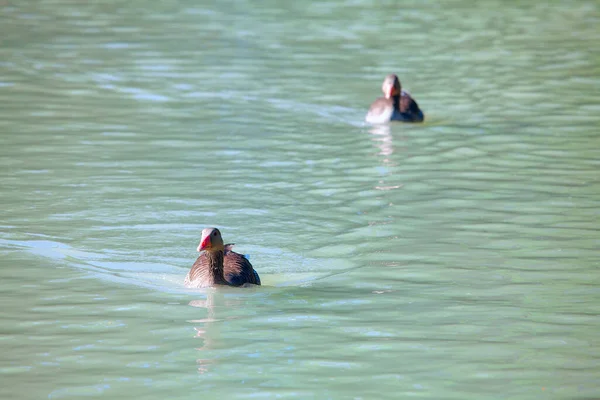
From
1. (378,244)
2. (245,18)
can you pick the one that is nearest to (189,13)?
(245,18)

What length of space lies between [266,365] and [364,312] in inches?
65.0

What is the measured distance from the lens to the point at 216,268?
11.1 m

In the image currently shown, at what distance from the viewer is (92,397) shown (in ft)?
27.2

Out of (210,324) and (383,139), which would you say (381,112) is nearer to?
(383,139)

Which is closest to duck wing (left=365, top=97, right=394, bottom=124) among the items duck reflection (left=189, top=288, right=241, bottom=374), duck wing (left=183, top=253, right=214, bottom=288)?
duck wing (left=183, top=253, right=214, bottom=288)

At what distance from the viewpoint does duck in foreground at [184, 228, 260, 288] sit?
11.0 metres

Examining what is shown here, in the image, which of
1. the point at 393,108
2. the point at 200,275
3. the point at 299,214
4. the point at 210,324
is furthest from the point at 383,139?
the point at 210,324

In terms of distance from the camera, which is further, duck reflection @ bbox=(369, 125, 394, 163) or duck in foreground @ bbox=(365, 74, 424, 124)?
duck in foreground @ bbox=(365, 74, 424, 124)

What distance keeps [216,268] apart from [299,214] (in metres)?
3.03

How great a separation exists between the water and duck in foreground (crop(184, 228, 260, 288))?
177 mm

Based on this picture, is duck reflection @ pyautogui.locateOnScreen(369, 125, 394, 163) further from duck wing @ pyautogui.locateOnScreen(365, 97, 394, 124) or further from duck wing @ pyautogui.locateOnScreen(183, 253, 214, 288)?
duck wing @ pyautogui.locateOnScreen(183, 253, 214, 288)

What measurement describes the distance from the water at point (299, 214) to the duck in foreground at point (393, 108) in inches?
9.0

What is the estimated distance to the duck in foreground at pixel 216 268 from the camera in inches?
434

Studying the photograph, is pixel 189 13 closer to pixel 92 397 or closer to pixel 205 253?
pixel 205 253
